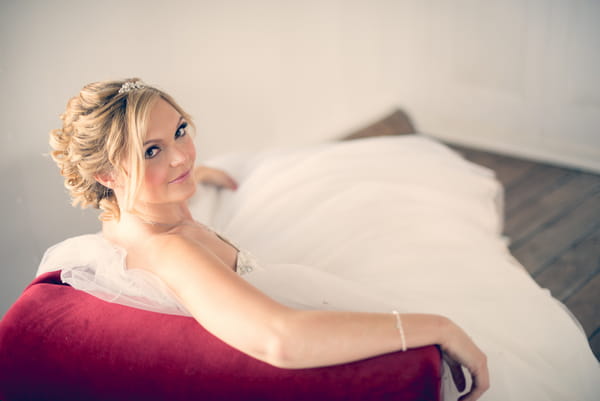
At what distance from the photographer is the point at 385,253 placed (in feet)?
5.79

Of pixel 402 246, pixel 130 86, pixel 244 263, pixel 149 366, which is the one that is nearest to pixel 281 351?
pixel 149 366

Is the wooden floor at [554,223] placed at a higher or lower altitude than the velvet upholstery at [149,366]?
lower

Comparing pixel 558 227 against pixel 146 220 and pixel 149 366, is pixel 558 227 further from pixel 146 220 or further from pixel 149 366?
pixel 149 366

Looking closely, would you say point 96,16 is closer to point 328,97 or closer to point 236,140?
point 236,140

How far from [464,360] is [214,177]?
120 cm

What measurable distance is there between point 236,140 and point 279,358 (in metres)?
2.17

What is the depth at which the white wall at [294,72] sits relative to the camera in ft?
7.02

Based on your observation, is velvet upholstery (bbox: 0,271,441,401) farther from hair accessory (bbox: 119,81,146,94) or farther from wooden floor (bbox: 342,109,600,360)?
wooden floor (bbox: 342,109,600,360)

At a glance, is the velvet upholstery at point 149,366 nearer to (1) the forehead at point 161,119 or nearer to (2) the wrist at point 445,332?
(2) the wrist at point 445,332

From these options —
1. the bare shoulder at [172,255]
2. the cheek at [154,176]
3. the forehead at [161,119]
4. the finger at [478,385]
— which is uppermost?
the forehead at [161,119]

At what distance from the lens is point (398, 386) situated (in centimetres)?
107

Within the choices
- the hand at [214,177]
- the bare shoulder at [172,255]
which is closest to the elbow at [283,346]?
the bare shoulder at [172,255]

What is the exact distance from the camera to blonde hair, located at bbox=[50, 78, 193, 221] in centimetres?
127

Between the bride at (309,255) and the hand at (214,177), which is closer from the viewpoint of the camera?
the bride at (309,255)
